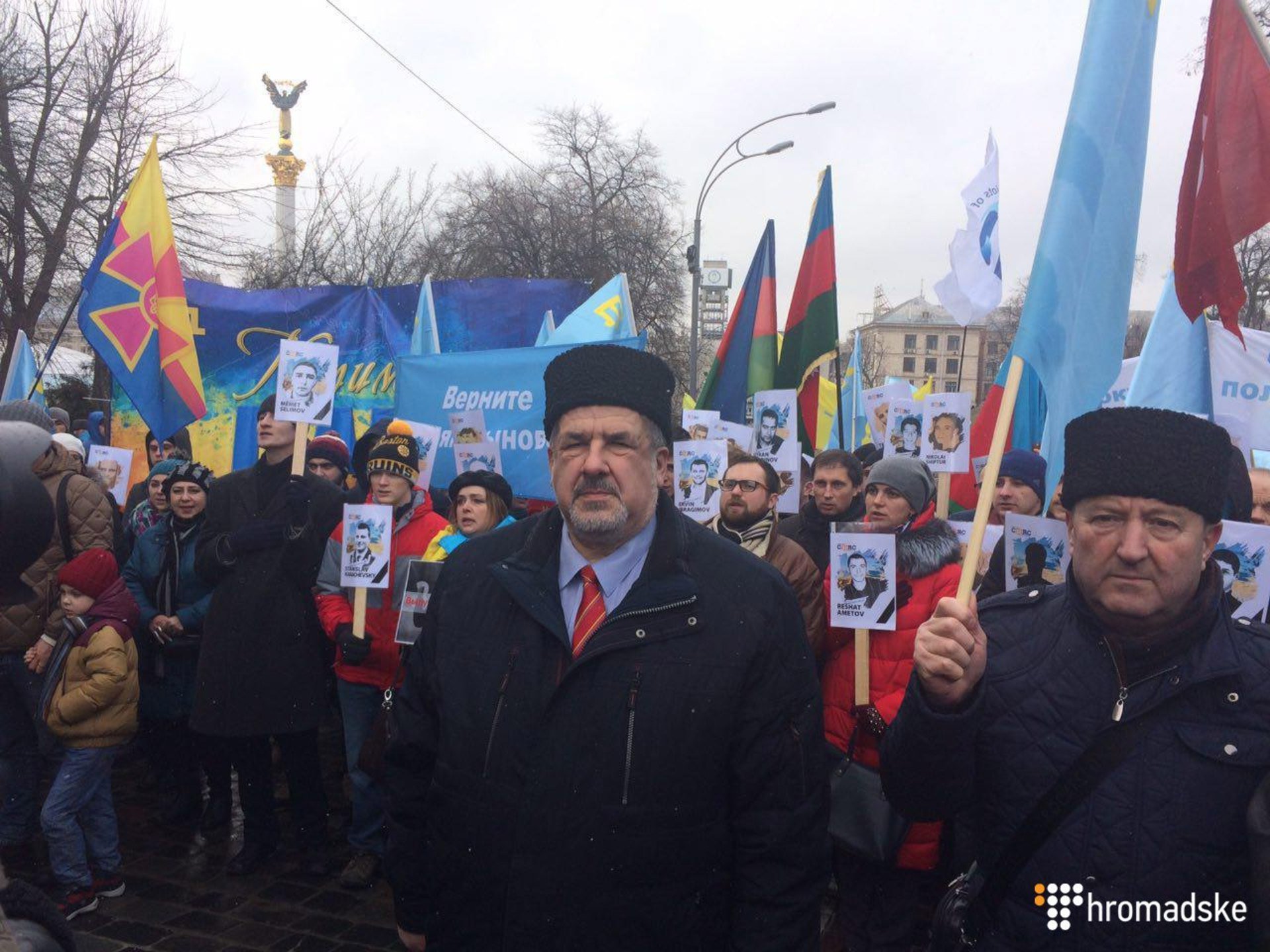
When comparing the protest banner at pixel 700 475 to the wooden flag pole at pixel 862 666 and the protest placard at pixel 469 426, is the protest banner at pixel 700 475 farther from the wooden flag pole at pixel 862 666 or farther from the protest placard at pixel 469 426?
the wooden flag pole at pixel 862 666

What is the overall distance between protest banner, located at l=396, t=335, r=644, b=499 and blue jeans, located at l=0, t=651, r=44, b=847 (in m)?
2.64

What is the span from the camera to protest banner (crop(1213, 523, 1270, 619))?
329 cm

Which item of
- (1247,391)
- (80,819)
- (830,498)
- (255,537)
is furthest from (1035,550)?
(80,819)

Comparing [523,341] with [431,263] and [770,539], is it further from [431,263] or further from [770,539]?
[431,263]

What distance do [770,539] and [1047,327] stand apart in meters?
2.06

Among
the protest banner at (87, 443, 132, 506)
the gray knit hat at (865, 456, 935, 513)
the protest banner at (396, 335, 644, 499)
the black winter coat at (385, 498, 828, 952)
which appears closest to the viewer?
the black winter coat at (385, 498, 828, 952)

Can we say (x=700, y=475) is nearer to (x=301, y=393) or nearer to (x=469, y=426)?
(x=469, y=426)

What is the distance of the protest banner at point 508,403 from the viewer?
21.1 feet

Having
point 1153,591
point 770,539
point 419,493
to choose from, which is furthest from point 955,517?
point 1153,591

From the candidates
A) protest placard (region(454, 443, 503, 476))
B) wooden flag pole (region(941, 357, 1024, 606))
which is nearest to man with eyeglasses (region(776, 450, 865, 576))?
protest placard (region(454, 443, 503, 476))

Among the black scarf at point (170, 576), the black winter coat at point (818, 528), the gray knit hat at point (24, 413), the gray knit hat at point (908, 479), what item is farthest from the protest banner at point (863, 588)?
the gray knit hat at point (24, 413)

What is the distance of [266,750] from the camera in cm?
473

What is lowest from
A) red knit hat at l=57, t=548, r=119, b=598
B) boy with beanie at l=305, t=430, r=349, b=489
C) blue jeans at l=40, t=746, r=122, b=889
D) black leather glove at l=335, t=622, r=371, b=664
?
blue jeans at l=40, t=746, r=122, b=889

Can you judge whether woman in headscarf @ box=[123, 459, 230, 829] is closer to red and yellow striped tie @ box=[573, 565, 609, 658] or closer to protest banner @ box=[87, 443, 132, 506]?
protest banner @ box=[87, 443, 132, 506]
